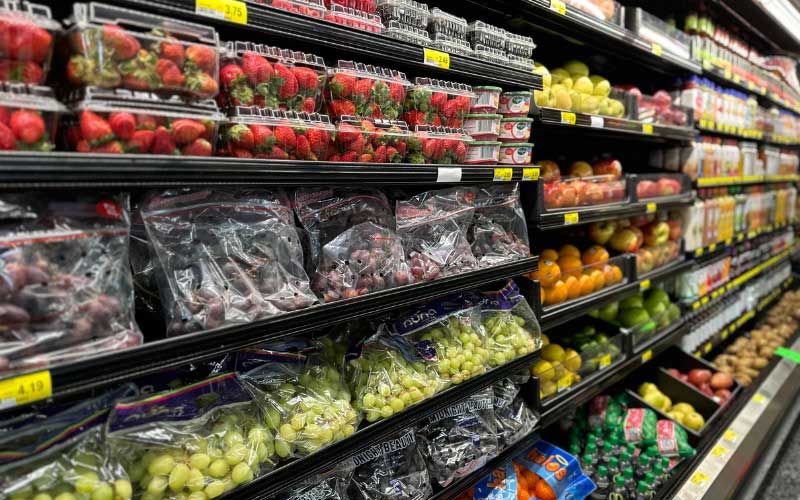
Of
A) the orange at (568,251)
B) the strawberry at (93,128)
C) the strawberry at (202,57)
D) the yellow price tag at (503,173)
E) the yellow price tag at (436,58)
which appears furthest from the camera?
the orange at (568,251)

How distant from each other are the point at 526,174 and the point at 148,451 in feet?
4.85

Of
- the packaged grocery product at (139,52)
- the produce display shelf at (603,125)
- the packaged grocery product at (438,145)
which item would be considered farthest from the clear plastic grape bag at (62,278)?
the produce display shelf at (603,125)


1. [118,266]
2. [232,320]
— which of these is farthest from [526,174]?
[118,266]

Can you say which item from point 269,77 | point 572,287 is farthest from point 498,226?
point 269,77

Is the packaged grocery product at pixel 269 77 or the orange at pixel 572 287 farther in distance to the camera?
the orange at pixel 572 287

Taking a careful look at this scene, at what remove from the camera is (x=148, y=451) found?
3.52 feet

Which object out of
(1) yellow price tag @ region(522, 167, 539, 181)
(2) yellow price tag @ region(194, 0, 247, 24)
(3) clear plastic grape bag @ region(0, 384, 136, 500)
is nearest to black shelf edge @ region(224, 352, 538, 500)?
(3) clear plastic grape bag @ region(0, 384, 136, 500)

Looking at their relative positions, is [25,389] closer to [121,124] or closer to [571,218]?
[121,124]

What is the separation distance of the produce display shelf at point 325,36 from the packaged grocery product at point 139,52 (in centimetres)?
3

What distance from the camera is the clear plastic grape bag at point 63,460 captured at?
91 centimetres

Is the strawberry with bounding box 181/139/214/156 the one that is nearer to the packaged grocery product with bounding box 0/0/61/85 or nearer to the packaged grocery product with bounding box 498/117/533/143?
the packaged grocery product with bounding box 0/0/61/85

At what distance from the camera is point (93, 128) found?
2.89ft

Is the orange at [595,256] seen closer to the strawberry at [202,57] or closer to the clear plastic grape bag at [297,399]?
the clear plastic grape bag at [297,399]

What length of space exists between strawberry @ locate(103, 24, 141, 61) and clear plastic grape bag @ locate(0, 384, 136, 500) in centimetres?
70
